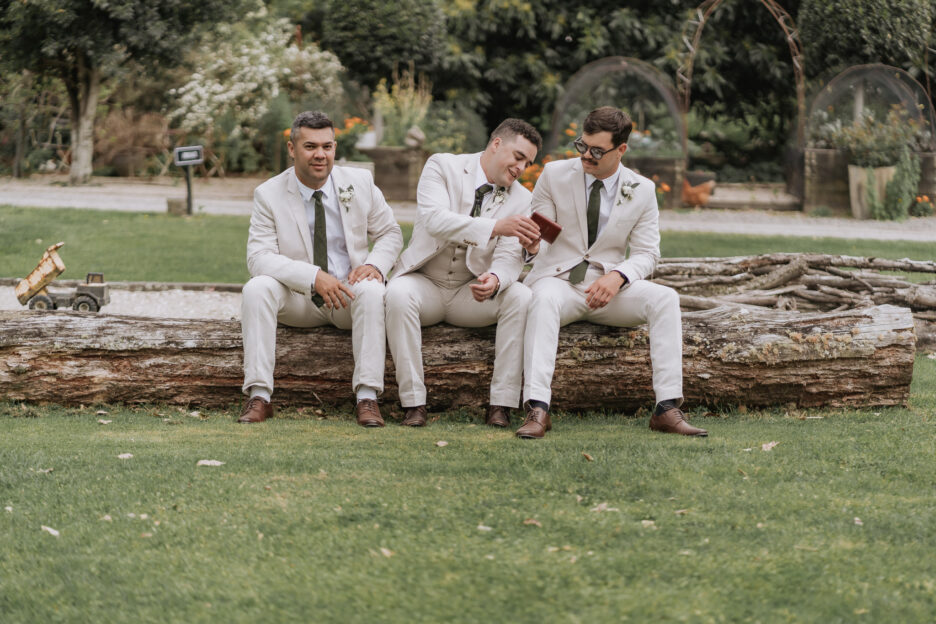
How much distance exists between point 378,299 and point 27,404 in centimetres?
179

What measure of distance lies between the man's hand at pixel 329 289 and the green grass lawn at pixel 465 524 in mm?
593

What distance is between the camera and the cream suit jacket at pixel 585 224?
5496 millimetres

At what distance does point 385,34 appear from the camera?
17.6 meters

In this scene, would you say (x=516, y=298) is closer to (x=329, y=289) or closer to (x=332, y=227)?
(x=329, y=289)

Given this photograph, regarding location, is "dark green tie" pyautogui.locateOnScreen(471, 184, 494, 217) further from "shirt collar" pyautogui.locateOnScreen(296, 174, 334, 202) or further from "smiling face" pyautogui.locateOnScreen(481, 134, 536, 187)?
"shirt collar" pyautogui.locateOnScreen(296, 174, 334, 202)

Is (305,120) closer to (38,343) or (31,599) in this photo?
(38,343)

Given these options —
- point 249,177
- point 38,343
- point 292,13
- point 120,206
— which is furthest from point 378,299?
point 292,13

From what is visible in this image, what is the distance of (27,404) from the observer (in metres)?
5.53

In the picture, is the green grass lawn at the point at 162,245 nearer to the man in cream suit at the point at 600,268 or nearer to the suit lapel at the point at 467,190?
the suit lapel at the point at 467,190

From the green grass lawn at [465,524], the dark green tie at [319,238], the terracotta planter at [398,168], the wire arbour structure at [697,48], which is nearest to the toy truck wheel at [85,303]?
the green grass lawn at [465,524]

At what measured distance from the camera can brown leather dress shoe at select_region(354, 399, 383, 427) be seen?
518 centimetres

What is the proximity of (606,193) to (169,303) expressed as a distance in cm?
482

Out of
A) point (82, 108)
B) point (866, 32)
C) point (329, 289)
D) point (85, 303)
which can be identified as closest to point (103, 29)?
point (82, 108)

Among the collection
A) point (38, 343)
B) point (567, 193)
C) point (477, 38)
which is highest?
point (477, 38)
